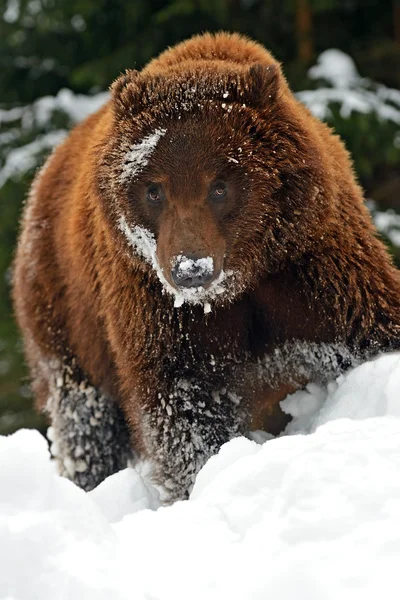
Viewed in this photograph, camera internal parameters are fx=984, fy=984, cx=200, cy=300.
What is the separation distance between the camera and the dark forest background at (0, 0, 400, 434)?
996 centimetres

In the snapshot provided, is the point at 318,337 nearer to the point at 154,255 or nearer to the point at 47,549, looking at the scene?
the point at 154,255

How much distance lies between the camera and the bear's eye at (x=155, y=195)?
439 centimetres

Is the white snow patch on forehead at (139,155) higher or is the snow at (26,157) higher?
the white snow patch on forehead at (139,155)

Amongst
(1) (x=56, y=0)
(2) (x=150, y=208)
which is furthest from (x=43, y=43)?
(2) (x=150, y=208)

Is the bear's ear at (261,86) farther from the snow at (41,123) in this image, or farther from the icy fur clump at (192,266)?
the snow at (41,123)

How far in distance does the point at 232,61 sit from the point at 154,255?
46.6 inches

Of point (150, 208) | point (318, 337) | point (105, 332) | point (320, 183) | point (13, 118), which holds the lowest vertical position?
point (13, 118)

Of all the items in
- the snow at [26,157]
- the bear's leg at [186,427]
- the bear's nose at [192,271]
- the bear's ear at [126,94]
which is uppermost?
the bear's ear at [126,94]

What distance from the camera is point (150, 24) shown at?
36.2 feet

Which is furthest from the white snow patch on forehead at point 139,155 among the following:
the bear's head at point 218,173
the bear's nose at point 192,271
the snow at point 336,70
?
the snow at point 336,70

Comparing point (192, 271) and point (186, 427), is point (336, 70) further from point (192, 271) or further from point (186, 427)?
point (192, 271)

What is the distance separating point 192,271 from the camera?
3.96 meters

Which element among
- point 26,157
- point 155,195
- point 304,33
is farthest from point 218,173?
point 304,33

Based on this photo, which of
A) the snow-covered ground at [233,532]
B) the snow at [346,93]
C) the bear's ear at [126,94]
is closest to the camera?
the snow-covered ground at [233,532]
